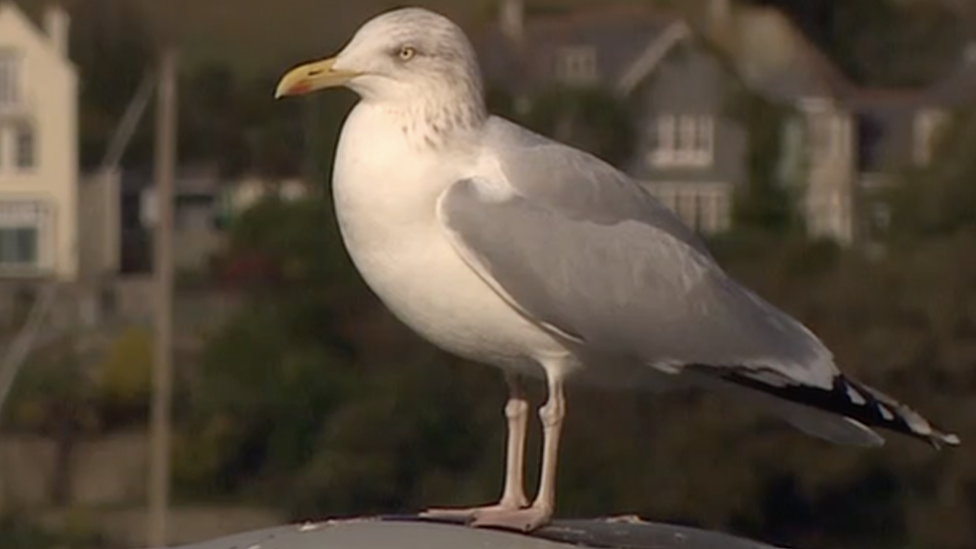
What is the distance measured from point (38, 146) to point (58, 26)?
1.02 meters

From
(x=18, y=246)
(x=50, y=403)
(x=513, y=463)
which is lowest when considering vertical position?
(x=50, y=403)

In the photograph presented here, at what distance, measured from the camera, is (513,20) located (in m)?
24.7

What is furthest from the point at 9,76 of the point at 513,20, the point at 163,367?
the point at 163,367

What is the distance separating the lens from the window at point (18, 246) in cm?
2311

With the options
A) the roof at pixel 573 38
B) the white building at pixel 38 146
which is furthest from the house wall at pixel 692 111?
the white building at pixel 38 146

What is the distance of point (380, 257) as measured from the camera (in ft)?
9.86

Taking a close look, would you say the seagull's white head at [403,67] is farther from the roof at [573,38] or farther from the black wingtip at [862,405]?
the roof at [573,38]

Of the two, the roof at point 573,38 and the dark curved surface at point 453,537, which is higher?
the dark curved surface at point 453,537

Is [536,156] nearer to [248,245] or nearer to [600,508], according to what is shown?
[600,508]

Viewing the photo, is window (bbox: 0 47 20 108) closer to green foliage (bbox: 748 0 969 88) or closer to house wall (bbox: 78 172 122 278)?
house wall (bbox: 78 172 122 278)

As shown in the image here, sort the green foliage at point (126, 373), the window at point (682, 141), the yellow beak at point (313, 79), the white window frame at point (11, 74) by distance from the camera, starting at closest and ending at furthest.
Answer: the yellow beak at point (313, 79) < the green foliage at point (126, 373) < the white window frame at point (11, 74) < the window at point (682, 141)

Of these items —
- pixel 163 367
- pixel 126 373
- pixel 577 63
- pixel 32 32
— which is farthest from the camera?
pixel 577 63

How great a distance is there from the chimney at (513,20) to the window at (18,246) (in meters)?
4.29

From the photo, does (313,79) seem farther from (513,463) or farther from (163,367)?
(163,367)
